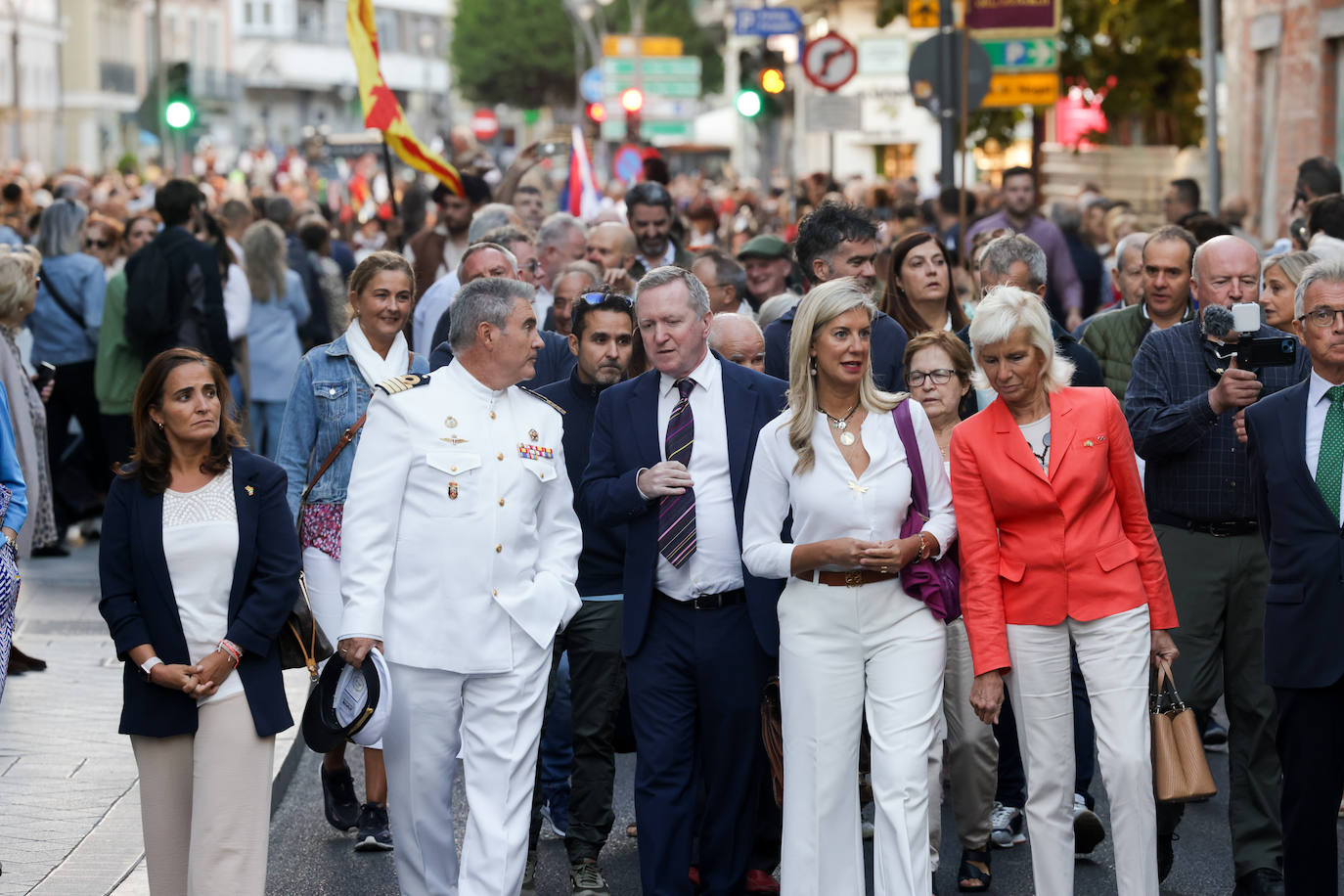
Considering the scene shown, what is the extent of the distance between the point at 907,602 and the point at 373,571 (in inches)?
65.0

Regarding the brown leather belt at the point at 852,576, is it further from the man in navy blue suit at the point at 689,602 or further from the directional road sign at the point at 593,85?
the directional road sign at the point at 593,85

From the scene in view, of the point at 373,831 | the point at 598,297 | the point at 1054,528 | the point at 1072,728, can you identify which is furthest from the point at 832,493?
the point at 373,831

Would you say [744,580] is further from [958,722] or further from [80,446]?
[80,446]

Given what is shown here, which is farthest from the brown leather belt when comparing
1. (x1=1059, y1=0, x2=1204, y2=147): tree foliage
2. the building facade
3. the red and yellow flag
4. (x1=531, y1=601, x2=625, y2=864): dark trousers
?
(x1=1059, y1=0, x2=1204, y2=147): tree foliage

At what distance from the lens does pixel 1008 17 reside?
17.3 m

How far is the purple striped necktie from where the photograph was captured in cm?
647

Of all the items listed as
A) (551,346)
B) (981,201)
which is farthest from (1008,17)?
(551,346)

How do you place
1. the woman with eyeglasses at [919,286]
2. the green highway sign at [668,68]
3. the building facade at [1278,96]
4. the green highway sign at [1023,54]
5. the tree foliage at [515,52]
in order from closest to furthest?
1. the woman with eyeglasses at [919,286]
2. the green highway sign at [1023,54]
3. the building facade at [1278,96]
4. the green highway sign at [668,68]
5. the tree foliage at [515,52]

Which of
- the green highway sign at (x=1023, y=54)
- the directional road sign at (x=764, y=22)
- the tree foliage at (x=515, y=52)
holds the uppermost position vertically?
the tree foliage at (x=515, y=52)

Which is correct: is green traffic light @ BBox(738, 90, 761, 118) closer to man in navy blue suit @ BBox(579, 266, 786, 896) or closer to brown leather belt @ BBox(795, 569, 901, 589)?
man in navy blue suit @ BBox(579, 266, 786, 896)

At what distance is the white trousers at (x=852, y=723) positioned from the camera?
6.03 m

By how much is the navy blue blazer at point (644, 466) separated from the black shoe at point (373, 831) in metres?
1.54

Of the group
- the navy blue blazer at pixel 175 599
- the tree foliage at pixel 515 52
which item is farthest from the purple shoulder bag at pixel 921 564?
the tree foliage at pixel 515 52

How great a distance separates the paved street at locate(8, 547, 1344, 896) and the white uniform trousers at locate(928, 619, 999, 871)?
209mm
